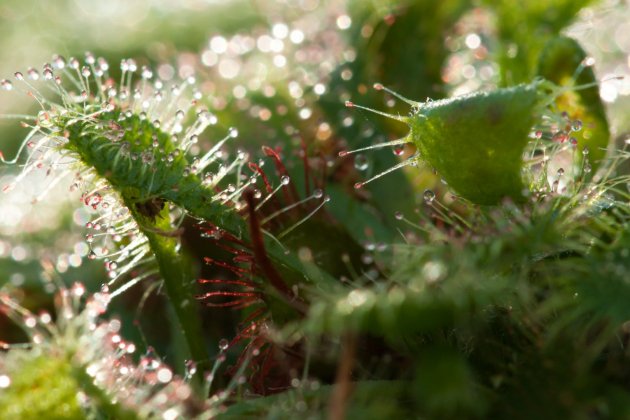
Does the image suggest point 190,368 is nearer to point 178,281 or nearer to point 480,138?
point 178,281

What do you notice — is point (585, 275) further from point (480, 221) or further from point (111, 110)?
point (111, 110)

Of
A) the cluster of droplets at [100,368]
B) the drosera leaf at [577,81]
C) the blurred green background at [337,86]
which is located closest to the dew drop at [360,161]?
the blurred green background at [337,86]

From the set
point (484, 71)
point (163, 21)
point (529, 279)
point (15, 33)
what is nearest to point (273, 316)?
point (529, 279)

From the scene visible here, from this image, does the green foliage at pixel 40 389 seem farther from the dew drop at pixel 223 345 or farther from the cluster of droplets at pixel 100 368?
the dew drop at pixel 223 345

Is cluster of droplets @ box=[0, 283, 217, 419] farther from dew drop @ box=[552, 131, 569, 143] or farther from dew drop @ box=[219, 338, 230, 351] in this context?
dew drop @ box=[552, 131, 569, 143]

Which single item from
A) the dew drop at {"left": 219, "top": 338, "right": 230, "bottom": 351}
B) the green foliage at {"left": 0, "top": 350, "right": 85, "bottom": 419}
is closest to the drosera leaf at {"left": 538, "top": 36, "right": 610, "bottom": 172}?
the dew drop at {"left": 219, "top": 338, "right": 230, "bottom": 351}

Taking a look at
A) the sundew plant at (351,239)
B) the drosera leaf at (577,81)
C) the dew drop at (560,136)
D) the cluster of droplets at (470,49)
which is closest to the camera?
the sundew plant at (351,239)

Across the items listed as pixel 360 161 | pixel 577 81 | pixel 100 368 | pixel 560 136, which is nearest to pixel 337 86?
pixel 360 161
